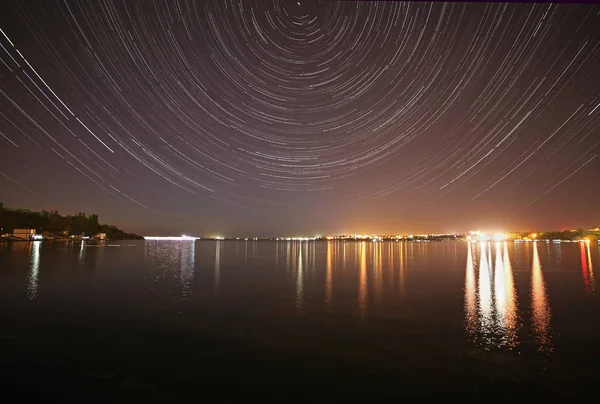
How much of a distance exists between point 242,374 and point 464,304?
14.9 m

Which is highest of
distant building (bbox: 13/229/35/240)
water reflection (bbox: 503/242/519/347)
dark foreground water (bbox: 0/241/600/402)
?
distant building (bbox: 13/229/35/240)

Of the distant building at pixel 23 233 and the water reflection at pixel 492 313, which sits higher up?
the distant building at pixel 23 233

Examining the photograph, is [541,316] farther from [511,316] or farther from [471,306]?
[471,306]

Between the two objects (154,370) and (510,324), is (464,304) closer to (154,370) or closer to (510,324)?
(510,324)

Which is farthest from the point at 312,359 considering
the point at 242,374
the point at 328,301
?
the point at 328,301

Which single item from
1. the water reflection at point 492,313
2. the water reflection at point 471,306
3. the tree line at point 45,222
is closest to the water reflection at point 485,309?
the water reflection at point 492,313

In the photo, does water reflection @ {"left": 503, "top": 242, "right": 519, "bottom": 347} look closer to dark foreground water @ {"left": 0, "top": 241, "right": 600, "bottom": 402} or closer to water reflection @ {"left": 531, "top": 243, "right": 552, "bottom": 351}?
dark foreground water @ {"left": 0, "top": 241, "right": 600, "bottom": 402}

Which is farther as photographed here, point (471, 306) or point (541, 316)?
point (471, 306)

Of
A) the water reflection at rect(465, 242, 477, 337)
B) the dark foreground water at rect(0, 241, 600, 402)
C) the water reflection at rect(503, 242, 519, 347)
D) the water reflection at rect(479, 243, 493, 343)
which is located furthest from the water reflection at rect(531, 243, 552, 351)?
the water reflection at rect(465, 242, 477, 337)

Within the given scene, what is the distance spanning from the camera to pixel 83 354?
12.2 m

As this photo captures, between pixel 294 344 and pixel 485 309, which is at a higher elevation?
pixel 485 309

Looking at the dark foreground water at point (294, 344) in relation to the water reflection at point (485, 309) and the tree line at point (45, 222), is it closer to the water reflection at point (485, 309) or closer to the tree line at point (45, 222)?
the water reflection at point (485, 309)

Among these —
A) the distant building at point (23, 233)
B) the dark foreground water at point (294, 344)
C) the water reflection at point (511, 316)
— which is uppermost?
the distant building at point (23, 233)

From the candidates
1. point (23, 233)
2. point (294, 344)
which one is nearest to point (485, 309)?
point (294, 344)
